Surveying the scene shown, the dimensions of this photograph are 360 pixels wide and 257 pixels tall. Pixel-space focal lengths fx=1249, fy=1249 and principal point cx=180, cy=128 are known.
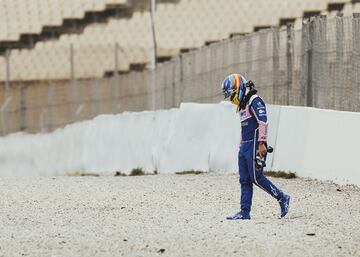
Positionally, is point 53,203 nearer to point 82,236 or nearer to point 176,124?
point 82,236

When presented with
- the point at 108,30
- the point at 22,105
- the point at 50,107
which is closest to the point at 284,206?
the point at 50,107

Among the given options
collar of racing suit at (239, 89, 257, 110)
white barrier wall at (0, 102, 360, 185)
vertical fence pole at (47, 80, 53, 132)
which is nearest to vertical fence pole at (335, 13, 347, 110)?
white barrier wall at (0, 102, 360, 185)

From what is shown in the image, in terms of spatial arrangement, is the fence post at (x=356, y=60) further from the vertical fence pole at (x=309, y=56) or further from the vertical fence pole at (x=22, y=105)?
the vertical fence pole at (x=22, y=105)

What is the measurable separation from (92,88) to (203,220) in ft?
62.7

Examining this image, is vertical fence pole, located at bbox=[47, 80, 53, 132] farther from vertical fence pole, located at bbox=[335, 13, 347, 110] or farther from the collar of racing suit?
the collar of racing suit

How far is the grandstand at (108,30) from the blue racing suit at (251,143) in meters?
22.7

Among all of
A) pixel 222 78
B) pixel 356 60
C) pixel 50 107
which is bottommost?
pixel 50 107

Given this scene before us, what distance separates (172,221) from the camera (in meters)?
11.6

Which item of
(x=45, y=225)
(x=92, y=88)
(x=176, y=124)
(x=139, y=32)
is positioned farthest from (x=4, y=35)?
(x=45, y=225)

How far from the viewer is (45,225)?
11453 mm

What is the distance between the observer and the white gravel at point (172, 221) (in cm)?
953

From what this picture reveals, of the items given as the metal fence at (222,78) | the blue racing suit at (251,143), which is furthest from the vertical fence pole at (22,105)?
the blue racing suit at (251,143)

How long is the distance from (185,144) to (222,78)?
1316mm

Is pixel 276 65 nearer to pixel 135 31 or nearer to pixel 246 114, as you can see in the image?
pixel 246 114
